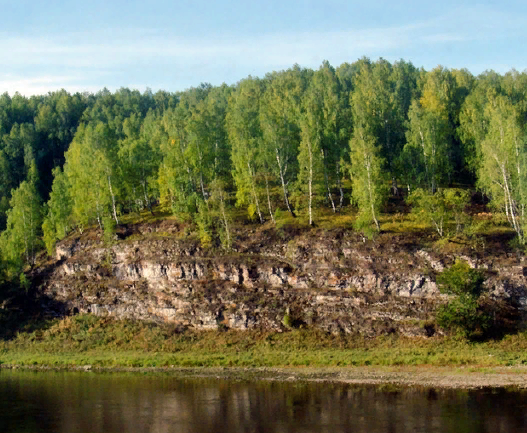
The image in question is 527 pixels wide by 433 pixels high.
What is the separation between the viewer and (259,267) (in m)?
66.4

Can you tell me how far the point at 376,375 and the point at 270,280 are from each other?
820 inches

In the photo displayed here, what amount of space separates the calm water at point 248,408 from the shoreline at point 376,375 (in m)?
1.98

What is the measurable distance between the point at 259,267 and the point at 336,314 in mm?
10951

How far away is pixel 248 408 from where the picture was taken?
127 feet

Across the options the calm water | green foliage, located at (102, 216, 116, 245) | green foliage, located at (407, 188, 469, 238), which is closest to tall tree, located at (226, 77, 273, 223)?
green foliage, located at (102, 216, 116, 245)

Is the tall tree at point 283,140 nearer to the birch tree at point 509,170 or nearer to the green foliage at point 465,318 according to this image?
the birch tree at point 509,170

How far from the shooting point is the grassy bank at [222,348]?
51656mm

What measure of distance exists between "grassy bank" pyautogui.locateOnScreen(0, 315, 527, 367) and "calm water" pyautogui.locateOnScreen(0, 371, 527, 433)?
26.3ft

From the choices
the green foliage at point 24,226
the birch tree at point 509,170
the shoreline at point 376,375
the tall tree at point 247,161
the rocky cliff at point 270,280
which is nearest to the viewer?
the shoreline at point 376,375

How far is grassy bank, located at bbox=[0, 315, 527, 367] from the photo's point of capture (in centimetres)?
5166

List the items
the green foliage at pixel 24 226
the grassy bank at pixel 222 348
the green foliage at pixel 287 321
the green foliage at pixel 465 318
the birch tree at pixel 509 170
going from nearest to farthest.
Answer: the grassy bank at pixel 222 348 → the green foliage at pixel 465 318 → the green foliage at pixel 287 321 → the birch tree at pixel 509 170 → the green foliage at pixel 24 226

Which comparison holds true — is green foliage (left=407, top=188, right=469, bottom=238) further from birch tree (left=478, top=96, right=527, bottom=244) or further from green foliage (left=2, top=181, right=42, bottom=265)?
green foliage (left=2, top=181, right=42, bottom=265)

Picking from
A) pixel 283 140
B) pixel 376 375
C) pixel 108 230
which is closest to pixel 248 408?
pixel 376 375

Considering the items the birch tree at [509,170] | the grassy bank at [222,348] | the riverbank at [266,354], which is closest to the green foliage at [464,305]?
the riverbank at [266,354]
